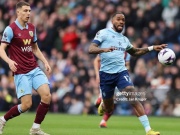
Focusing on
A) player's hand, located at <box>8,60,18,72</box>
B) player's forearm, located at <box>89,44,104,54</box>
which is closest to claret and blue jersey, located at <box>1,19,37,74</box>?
player's hand, located at <box>8,60,18,72</box>

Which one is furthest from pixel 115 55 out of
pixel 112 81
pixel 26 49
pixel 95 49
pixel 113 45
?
pixel 26 49

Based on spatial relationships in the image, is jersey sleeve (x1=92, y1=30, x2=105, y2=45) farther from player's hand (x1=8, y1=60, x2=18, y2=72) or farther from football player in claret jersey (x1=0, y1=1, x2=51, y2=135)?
player's hand (x1=8, y1=60, x2=18, y2=72)

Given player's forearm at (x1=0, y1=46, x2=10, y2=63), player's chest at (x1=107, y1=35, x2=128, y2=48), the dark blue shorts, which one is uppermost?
player's chest at (x1=107, y1=35, x2=128, y2=48)

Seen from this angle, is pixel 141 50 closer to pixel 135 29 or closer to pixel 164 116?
pixel 164 116

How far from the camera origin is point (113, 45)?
14.2 meters

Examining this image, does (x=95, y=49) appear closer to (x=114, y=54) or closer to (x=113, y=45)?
(x=113, y=45)

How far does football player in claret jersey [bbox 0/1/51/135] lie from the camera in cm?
1335

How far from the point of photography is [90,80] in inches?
992

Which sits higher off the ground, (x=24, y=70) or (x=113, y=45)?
(x=113, y=45)

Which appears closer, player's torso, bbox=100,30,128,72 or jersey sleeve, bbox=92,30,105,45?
jersey sleeve, bbox=92,30,105,45

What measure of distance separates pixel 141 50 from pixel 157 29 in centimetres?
1055

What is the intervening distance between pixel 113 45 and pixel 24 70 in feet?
6.73

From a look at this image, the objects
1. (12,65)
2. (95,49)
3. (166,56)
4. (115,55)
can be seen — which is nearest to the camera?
(12,65)

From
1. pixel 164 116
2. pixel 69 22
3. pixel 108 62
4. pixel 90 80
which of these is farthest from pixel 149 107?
pixel 108 62
